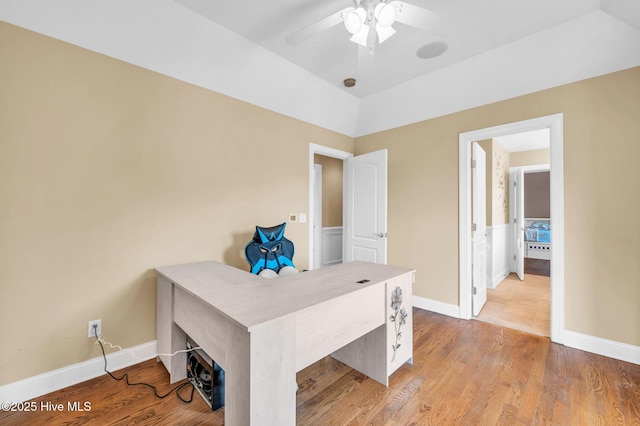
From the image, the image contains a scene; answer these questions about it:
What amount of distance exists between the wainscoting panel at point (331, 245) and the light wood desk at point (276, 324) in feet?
9.76

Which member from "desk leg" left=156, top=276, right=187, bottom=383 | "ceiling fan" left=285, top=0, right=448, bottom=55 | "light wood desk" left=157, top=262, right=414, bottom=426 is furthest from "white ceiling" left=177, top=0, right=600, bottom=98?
"desk leg" left=156, top=276, right=187, bottom=383

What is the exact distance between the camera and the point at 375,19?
5.22ft

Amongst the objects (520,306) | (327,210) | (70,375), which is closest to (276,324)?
(70,375)

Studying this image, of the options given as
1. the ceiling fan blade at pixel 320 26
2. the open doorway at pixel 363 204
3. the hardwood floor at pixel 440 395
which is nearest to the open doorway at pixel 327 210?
the open doorway at pixel 363 204

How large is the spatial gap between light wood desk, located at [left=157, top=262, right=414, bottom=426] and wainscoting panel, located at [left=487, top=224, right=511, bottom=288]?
270cm

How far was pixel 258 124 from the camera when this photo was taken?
8.98 ft

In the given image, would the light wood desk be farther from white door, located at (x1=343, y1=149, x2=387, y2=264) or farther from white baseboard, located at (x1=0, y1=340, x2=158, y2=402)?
white door, located at (x1=343, y1=149, x2=387, y2=264)

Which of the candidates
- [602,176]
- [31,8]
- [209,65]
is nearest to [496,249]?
[602,176]

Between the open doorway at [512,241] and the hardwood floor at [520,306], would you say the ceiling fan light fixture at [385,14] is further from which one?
the hardwood floor at [520,306]

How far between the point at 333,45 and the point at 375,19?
860 mm

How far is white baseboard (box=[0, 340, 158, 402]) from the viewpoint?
155cm

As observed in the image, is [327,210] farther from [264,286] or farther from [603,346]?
[603,346]

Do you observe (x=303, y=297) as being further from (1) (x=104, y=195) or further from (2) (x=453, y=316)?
(2) (x=453, y=316)

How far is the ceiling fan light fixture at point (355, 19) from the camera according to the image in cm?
152
